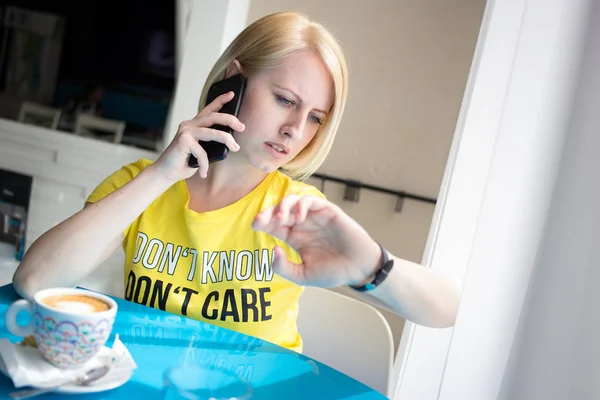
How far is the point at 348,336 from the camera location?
3.96 ft

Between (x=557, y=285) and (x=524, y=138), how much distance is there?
144 mm

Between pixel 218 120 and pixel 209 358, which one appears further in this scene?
pixel 218 120

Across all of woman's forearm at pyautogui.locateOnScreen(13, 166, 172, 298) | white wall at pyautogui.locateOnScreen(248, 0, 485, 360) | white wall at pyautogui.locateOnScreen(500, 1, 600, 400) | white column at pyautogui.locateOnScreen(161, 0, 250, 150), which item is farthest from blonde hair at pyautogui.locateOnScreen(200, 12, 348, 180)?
white wall at pyautogui.locateOnScreen(248, 0, 485, 360)

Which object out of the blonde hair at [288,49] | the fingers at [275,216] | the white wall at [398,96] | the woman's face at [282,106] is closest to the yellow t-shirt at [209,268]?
the woman's face at [282,106]

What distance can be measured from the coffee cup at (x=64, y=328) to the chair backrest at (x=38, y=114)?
2206mm

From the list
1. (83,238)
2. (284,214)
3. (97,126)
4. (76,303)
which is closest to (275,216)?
(284,214)

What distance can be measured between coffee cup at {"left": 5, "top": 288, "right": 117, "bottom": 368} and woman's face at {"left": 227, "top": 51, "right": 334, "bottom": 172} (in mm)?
480

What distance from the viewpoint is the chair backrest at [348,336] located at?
3.85ft

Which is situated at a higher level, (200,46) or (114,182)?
(200,46)

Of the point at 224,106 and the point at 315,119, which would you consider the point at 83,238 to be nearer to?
the point at 224,106

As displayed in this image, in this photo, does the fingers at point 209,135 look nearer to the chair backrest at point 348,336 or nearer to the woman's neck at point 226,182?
the woman's neck at point 226,182

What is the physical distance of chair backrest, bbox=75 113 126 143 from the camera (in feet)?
8.27

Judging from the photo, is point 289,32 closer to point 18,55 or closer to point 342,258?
point 342,258

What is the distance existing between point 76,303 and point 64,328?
0.05 m
